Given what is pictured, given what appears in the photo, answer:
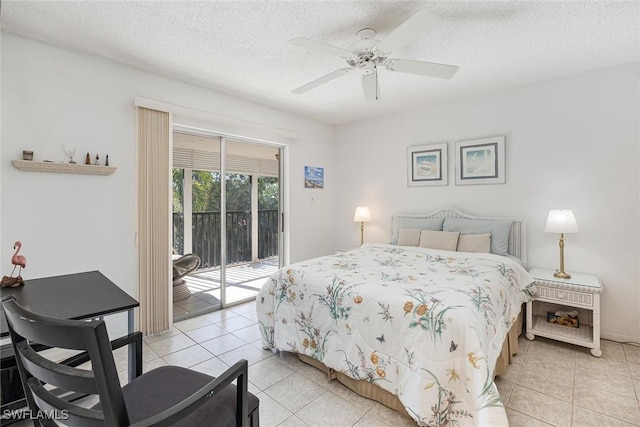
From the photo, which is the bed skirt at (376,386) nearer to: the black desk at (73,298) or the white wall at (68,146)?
the black desk at (73,298)

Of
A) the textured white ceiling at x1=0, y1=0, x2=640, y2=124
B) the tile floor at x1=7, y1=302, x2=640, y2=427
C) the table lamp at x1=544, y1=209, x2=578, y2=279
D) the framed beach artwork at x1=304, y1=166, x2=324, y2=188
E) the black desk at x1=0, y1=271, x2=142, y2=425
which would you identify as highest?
the textured white ceiling at x1=0, y1=0, x2=640, y2=124

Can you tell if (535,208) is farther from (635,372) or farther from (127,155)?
(127,155)

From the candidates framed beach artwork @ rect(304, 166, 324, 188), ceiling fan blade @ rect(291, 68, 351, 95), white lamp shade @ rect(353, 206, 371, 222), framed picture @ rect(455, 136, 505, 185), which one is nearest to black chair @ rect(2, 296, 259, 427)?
ceiling fan blade @ rect(291, 68, 351, 95)

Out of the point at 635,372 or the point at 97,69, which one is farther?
the point at 97,69

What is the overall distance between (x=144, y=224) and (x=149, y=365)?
1.23 meters

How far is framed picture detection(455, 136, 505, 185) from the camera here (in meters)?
3.30

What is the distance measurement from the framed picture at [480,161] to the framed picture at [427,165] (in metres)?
0.18

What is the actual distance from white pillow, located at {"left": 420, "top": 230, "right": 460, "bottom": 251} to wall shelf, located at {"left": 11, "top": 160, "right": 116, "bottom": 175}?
3.17 meters

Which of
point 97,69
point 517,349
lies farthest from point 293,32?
point 517,349

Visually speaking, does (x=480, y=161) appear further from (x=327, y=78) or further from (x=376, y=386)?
(x=376, y=386)

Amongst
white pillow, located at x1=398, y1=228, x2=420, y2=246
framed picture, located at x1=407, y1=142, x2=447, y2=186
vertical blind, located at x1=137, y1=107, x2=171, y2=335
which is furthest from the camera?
framed picture, located at x1=407, y1=142, x2=447, y2=186

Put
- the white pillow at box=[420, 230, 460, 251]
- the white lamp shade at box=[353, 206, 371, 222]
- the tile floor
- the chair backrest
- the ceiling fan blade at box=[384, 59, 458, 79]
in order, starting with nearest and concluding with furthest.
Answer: the chair backrest → the tile floor → the ceiling fan blade at box=[384, 59, 458, 79] → the white pillow at box=[420, 230, 460, 251] → the white lamp shade at box=[353, 206, 371, 222]

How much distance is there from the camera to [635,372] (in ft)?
7.23

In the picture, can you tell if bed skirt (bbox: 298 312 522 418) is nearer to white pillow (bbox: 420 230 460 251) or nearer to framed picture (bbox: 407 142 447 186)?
white pillow (bbox: 420 230 460 251)
